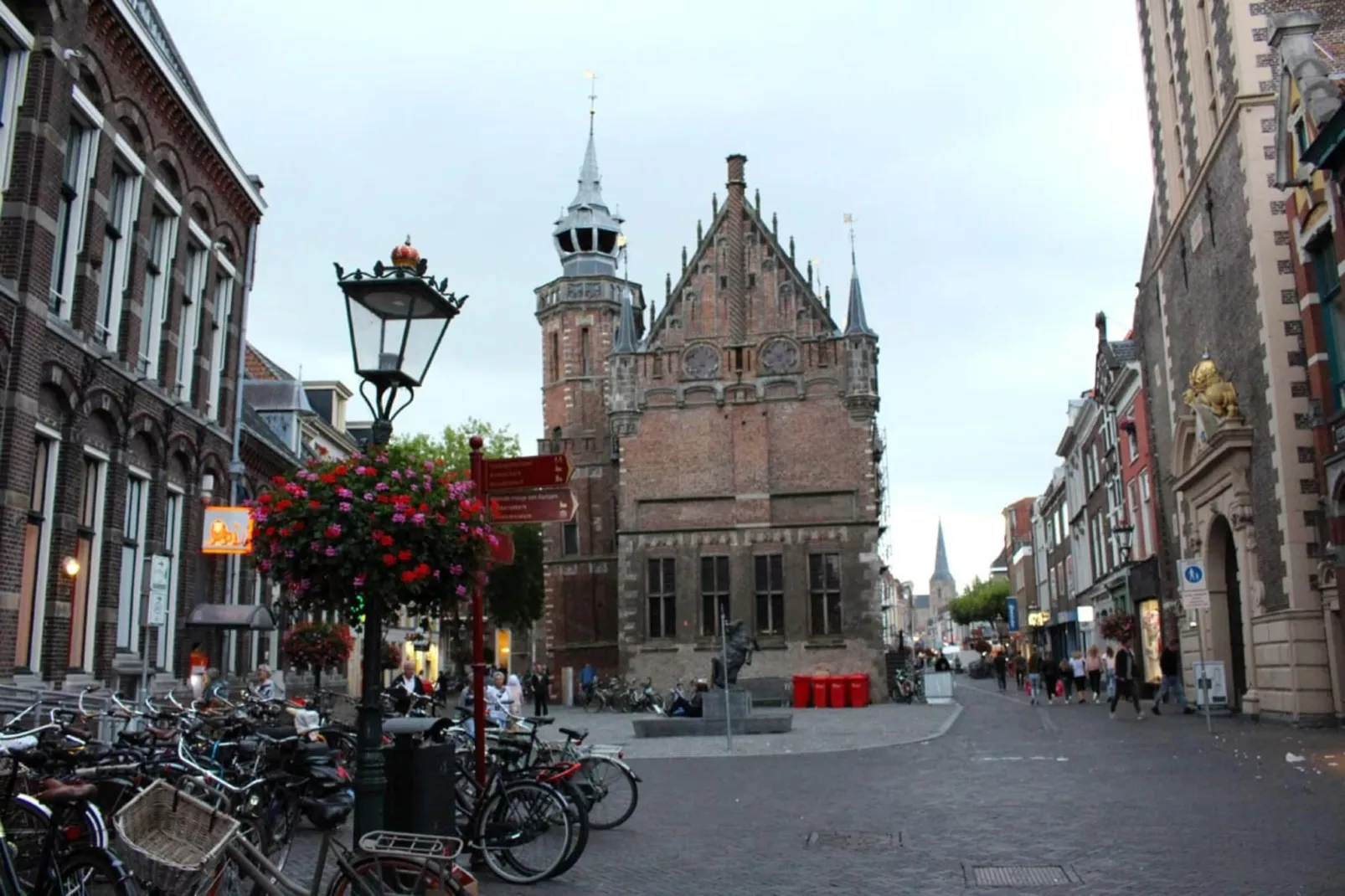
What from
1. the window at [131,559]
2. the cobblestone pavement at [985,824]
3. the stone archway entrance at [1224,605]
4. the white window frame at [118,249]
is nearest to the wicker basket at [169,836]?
the cobblestone pavement at [985,824]

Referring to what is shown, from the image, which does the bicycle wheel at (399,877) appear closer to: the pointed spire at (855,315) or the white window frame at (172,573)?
the white window frame at (172,573)

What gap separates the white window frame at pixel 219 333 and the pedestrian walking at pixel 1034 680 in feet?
80.3

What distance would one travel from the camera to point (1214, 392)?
75.6ft

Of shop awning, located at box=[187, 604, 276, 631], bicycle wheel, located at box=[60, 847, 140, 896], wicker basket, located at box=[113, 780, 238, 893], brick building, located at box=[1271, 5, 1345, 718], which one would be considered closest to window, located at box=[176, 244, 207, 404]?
shop awning, located at box=[187, 604, 276, 631]

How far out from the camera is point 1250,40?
22188 millimetres

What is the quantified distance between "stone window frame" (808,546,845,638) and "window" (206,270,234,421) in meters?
24.3

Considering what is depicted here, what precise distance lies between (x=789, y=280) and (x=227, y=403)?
26.4m

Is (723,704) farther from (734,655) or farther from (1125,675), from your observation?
(1125,675)

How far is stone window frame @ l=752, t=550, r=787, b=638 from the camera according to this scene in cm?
4203

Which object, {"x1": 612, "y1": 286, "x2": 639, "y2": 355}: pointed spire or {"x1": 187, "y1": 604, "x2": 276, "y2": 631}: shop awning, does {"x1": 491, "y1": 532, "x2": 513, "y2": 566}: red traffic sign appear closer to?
{"x1": 187, "y1": 604, "x2": 276, "y2": 631}: shop awning

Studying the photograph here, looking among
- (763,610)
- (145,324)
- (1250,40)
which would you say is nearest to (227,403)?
(145,324)

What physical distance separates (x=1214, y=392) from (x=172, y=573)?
766 inches

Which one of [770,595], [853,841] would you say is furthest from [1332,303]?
[770,595]

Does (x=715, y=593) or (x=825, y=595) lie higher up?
(x=715, y=593)
